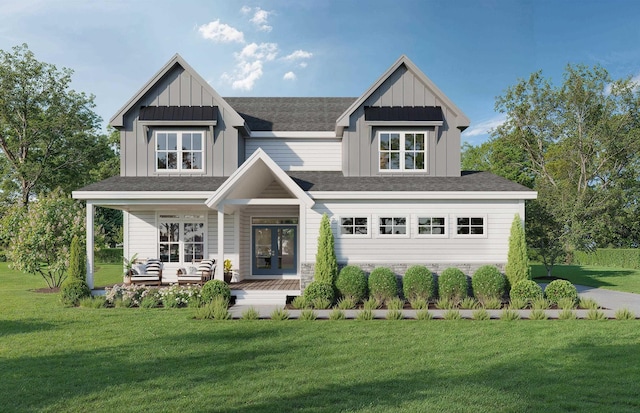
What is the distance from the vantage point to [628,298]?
15992 mm

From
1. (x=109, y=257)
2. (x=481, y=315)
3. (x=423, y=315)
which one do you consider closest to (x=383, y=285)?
(x=423, y=315)

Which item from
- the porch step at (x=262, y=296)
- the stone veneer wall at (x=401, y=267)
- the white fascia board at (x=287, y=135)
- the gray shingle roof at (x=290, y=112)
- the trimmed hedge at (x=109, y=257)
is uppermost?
the gray shingle roof at (x=290, y=112)

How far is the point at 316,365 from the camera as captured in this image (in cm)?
760

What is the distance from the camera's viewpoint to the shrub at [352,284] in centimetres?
1426

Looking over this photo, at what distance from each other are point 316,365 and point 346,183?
9281 millimetres

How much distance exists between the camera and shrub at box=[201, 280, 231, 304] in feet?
45.7

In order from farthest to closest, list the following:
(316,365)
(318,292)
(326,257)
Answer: (326,257) < (318,292) < (316,365)

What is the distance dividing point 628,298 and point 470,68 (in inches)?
978

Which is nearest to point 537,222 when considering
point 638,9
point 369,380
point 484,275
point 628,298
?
point 628,298

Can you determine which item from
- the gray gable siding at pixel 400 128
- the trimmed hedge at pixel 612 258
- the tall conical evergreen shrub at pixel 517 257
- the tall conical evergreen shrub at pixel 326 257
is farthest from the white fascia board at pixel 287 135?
the trimmed hedge at pixel 612 258

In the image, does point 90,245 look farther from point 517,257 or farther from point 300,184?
point 517,257

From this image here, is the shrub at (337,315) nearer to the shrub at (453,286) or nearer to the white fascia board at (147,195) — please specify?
the shrub at (453,286)

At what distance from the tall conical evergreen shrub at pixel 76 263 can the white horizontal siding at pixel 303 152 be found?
7.31 metres

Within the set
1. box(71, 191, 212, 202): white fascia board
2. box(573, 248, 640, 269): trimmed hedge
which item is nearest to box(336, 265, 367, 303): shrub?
box(71, 191, 212, 202): white fascia board
